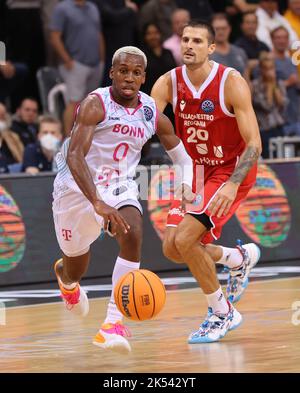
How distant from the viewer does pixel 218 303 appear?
1005 cm

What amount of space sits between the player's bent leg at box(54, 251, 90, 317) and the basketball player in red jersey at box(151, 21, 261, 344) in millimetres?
758

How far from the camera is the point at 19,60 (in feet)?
59.9

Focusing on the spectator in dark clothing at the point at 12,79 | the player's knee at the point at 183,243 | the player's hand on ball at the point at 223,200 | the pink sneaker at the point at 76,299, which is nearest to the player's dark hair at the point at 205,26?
the player's hand on ball at the point at 223,200

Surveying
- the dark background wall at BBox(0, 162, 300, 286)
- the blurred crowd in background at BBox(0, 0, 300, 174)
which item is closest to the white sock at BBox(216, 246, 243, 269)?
the dark background wall at BBox(0, 162, 300, 286)

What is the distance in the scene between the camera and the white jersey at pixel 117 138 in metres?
9.49

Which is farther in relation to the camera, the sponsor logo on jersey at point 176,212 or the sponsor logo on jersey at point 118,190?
the sponsor logo on jersey at point 176,212

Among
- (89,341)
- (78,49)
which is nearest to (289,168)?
(78,49)

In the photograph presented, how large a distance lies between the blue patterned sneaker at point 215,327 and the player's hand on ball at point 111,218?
136cm

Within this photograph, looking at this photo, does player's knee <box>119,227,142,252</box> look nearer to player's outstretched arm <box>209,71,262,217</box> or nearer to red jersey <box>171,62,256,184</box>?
player's outstretched arm <box>209,71,262,217</box>

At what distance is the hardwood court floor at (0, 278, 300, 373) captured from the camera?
8520 mm

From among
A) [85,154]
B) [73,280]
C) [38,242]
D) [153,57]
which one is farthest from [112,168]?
[153,57]

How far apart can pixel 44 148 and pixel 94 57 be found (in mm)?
2655

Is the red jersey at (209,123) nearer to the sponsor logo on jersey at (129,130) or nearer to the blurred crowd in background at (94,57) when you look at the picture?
the sponsor logo on jersey at (129,130)

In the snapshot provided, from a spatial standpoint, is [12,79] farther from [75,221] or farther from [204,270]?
[204,270]
